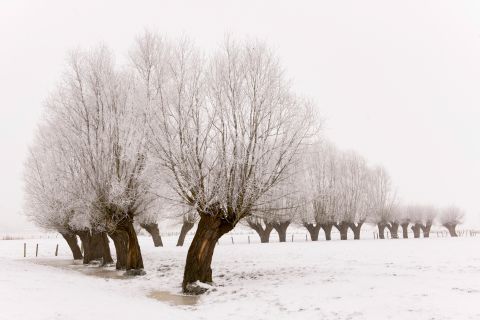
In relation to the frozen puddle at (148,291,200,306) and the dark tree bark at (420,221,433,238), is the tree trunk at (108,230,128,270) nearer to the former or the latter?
the frozen puddle at (148,291,200,306)

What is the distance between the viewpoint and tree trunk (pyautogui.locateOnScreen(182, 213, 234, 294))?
48.6 ft

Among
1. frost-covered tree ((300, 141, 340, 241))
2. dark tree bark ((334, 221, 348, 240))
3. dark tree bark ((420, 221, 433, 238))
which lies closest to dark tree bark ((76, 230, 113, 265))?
frost-covered tree ((300, 141, 340, 241))

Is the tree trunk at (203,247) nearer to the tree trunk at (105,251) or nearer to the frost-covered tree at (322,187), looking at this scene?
the tree trunk at (105,251)

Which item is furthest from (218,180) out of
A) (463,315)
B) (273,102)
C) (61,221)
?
(61,221)

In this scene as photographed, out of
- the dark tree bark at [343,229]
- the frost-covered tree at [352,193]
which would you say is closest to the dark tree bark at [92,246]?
the frost-covered tree at [352,193]

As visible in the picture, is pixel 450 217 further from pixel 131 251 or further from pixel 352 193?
pixel 131 251

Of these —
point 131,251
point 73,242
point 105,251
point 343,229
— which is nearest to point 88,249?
point 105,251

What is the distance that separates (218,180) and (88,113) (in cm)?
886

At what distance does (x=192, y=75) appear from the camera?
1556cm

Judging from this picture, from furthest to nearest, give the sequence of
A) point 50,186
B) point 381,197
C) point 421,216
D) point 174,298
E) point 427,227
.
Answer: point 427,227 < point 421,216 < point 381,197 < point 50,186 < point 174,298

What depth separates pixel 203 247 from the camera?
14930mm

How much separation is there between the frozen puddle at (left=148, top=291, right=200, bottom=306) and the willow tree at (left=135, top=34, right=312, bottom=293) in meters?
0.54

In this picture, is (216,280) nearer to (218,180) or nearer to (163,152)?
(218,180)

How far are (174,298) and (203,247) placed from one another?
2157 mm
